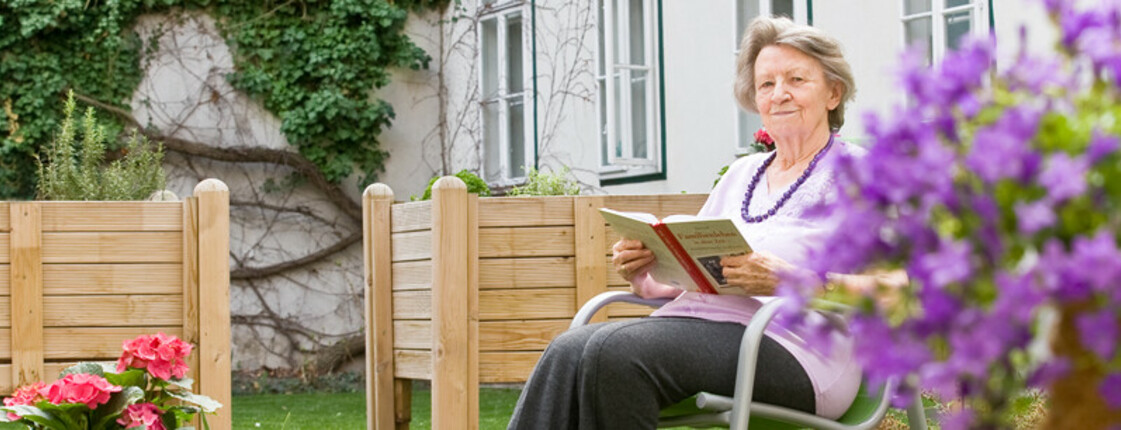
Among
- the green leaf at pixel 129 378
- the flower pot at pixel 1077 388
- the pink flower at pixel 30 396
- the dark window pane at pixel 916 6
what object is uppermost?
the dark window pane at pixel 916 6

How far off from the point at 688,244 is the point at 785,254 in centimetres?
34

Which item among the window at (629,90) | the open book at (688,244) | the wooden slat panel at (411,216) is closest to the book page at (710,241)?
the open book at (688,244)

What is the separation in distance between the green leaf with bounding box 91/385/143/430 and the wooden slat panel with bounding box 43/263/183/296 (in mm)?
1223

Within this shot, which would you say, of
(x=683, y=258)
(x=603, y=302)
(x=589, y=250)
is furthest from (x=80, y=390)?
(x=589, y=250)

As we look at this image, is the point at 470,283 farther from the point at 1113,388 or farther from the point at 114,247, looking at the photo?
the point at 1113,388

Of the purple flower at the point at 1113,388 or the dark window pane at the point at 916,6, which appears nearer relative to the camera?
the purple flower at the point at 1113,388

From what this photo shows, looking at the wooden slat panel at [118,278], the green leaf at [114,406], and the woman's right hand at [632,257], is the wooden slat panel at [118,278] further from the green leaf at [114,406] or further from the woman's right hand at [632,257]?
the woman's right hand at [632,257]

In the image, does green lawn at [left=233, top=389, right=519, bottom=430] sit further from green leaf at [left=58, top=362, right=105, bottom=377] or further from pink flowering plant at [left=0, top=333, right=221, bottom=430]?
pink flowering plant at [left=0, top=333, right=221, bottom=430]

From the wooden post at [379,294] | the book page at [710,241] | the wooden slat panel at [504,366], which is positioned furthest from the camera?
the wooden post at [379,294]

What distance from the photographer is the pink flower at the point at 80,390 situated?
2705 mm

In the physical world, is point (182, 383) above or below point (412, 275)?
below

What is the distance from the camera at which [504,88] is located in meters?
10.1

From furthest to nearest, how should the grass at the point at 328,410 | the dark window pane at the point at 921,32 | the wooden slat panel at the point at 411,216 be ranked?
the grass at the point at 328,410 → the dark window pane at the point at 921,32 → the wooden slat panel at the point at 411,216

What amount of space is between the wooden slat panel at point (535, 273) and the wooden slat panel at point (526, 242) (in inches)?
0.8
